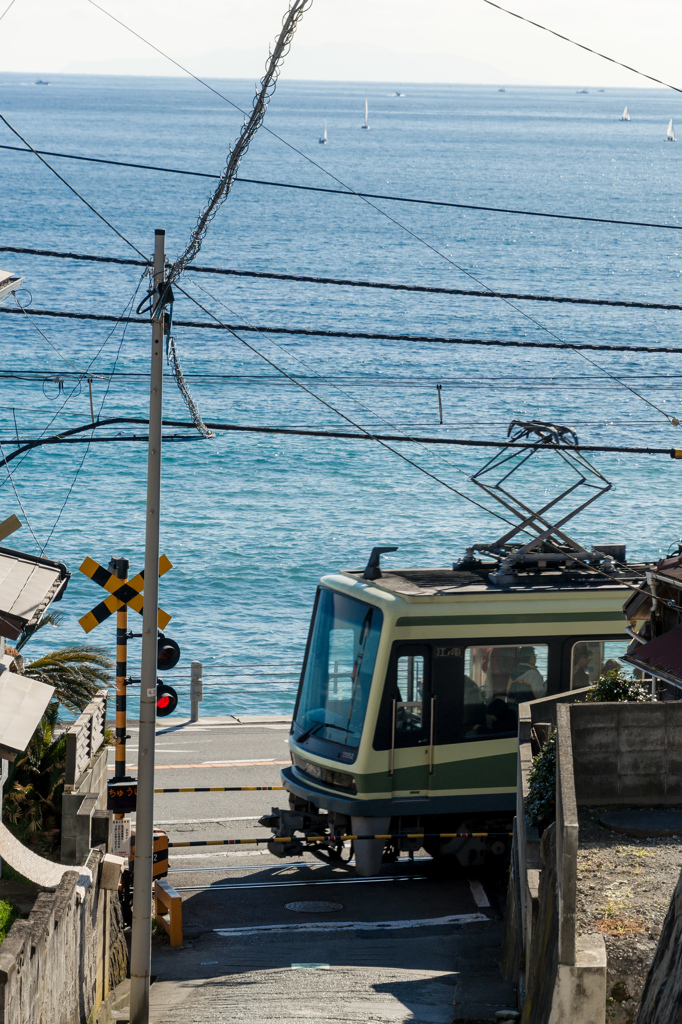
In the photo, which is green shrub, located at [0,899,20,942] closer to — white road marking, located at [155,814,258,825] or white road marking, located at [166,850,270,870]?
white road marking, located at [166,850,270,870]

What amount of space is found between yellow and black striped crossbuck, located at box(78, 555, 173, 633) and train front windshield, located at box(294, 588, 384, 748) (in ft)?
10.4

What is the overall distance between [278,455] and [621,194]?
109766 millimetres

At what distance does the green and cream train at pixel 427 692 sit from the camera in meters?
15.1

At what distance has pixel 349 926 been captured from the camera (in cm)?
1389

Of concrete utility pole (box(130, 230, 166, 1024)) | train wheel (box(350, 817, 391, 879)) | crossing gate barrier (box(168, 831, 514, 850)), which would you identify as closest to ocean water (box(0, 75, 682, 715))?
concrete utility pole (box(130, 230, 166, 1024))

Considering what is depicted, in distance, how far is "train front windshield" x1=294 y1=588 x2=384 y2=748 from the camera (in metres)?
15.3

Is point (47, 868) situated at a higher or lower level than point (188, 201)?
lower

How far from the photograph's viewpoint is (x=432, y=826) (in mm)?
15367

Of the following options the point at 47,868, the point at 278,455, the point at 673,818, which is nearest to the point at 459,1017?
the point at 673,818

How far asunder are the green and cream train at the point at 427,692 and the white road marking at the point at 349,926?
0.96 metres

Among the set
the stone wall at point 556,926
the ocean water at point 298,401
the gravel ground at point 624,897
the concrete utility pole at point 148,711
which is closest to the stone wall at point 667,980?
the stone wall at point 556,926

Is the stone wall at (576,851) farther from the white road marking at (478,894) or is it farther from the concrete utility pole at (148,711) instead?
the concrete utility pole at (148,711)

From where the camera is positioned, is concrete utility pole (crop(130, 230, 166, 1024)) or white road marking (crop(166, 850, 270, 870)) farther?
white road marking (crop(166, 850, 270, 870))

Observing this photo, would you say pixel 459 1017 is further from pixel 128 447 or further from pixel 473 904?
pixel 128 447
